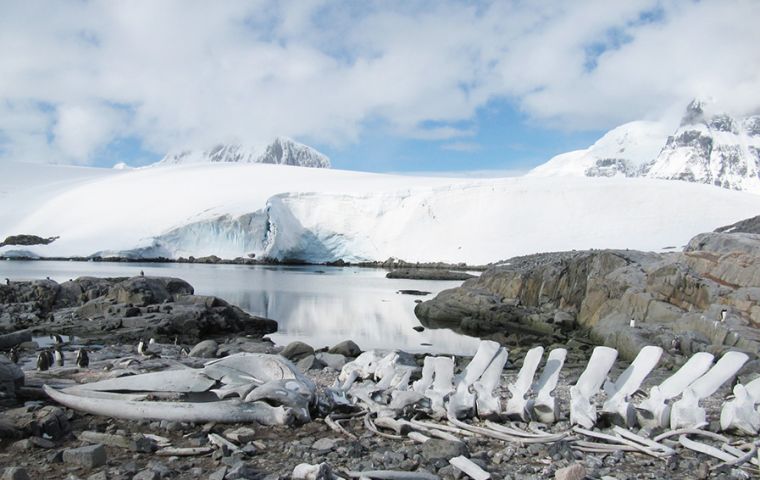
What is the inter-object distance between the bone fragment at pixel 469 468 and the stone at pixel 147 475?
5.86 ft

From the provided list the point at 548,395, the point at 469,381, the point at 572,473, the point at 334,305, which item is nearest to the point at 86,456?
the point at 469,381

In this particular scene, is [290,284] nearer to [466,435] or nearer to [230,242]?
[230,242]

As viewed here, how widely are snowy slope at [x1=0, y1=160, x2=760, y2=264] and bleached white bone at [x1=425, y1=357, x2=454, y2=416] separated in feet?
114

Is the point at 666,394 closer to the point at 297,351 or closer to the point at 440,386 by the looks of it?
the point at 440,386

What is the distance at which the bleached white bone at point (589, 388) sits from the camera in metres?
4.64

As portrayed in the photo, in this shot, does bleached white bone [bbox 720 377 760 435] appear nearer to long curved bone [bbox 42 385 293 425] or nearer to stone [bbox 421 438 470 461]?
stone [bbox 421 438 470 461]

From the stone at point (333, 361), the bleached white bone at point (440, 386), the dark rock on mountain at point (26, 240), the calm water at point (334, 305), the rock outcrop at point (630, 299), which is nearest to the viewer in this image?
the bleached white bone at point (440, 386)

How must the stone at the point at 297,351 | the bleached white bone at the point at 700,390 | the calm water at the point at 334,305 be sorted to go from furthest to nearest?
the calm water at the point at 334,305
the stone at the point at 297,351
the bleached white bone at the point at 700,390

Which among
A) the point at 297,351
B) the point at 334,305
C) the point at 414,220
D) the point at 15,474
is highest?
the point at 414,220

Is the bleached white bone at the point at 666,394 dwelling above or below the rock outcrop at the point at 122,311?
above

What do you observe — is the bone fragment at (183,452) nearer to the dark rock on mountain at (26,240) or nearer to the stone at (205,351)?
the stone at (205,351)

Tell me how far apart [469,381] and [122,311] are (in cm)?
1195

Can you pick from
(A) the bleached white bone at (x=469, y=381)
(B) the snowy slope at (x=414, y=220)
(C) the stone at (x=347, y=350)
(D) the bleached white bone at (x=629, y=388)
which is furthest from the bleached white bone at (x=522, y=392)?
(B) the snowy slope at (x=414, y=220)

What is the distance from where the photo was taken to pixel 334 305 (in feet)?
70.3
